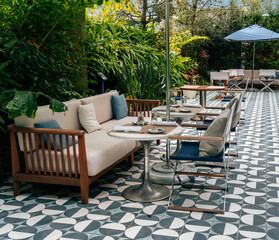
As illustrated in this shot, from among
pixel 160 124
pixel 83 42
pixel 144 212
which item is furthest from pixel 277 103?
pixel 144 212

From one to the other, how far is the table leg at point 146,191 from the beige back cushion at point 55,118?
1136mm

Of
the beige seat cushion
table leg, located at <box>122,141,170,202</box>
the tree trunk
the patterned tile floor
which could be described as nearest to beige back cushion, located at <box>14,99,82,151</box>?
the beige seat cushion

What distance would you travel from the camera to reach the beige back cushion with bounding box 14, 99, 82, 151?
12.4ft

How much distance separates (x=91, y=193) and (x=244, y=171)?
1993mm

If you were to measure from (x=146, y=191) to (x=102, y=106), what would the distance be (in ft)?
6.56

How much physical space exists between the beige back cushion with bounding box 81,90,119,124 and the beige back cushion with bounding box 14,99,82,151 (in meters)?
0.29

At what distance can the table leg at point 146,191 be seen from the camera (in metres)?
3.69

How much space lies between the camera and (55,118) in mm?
4211

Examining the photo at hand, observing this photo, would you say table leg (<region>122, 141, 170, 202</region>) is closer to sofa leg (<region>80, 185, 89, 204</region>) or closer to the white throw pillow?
sofa leg (<region>80, 185, 89, 204</region>)

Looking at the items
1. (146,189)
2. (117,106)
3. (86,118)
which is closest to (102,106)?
(117,106)

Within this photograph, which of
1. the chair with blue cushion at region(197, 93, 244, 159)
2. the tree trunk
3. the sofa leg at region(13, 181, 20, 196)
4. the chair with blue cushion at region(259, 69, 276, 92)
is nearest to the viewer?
the sofa leg at region(13, 181, 20, 196)

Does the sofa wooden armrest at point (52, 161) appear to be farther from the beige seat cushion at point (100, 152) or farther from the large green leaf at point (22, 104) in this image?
the large green leaf at point (22, 104)

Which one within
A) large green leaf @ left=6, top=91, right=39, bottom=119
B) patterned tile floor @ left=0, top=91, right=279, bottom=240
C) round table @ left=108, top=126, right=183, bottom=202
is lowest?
patterned tile floor @ left=0, top=91, right=279, bottom=240

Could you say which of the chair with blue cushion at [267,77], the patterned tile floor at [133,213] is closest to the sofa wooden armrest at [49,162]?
the patterned tile floor at [133,213]
